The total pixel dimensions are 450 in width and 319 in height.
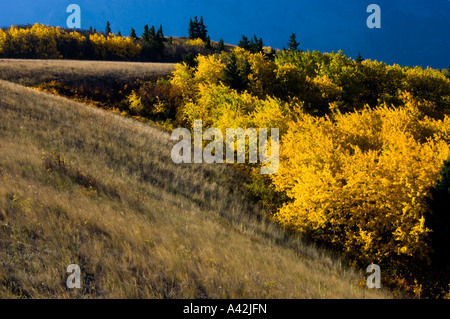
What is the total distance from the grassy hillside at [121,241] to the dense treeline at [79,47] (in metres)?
79.8

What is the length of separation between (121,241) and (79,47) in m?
96.5

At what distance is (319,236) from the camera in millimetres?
15078

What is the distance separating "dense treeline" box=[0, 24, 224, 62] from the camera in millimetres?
72831

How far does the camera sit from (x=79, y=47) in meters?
83.4

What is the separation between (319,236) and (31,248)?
45.2 ft

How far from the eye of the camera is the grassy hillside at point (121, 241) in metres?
4.85

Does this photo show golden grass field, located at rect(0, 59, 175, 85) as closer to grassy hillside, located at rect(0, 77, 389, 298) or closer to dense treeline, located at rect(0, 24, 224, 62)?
dense treeline, located at rect(0, 24, 224, 62)

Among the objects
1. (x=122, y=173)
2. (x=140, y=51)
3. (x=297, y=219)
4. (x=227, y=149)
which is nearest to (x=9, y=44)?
(x=140, y=51)

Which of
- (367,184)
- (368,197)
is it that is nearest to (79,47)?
(367,184)

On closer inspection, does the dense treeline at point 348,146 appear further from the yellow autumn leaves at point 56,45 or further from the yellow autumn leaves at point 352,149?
the yellow autumn leaves at point 56,45

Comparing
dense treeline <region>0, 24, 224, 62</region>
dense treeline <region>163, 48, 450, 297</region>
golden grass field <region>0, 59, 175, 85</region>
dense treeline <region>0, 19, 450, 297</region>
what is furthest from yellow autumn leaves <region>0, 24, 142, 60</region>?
dense treeline <region>163, 48, 450, 297</region>

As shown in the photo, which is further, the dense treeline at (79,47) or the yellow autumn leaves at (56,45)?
the dense treeline at (79,47)

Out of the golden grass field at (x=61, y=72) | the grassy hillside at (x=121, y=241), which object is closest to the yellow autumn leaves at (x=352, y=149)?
the grassy hillside at (x=121, y=241)

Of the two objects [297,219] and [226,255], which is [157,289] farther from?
[297,219]
